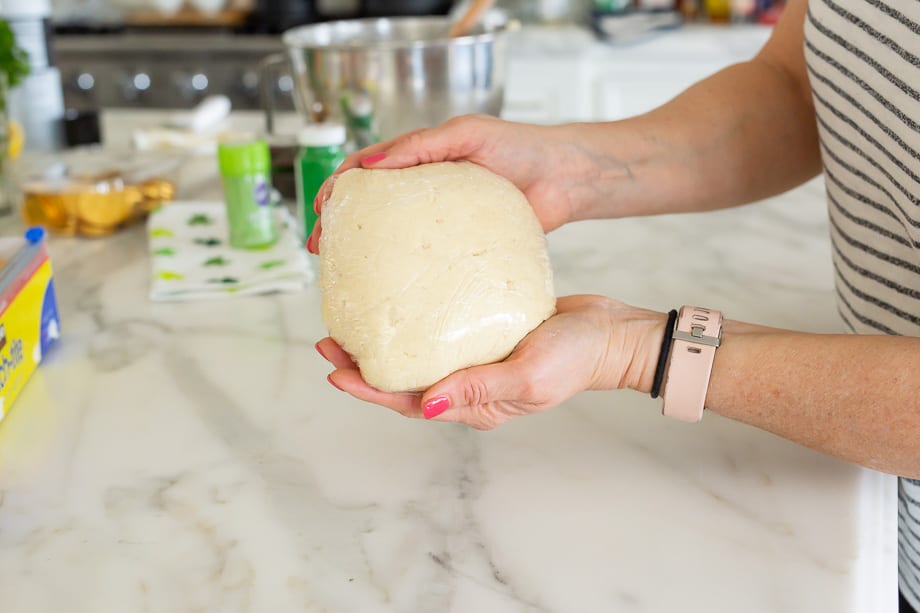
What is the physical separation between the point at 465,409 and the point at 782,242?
2.58ft

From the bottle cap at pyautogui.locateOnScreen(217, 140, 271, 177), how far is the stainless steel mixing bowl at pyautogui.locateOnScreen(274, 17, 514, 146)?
0.68 feet

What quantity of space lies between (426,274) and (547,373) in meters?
0.14

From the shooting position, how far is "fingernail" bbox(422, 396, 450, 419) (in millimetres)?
714

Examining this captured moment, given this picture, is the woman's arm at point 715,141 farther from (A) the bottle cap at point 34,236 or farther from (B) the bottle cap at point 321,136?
(A) the bottle cap at point 34,236

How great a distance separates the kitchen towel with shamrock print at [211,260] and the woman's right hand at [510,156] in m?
0.30

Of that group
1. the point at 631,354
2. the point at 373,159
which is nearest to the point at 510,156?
the point at 373,159

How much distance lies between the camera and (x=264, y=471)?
31.3 inches

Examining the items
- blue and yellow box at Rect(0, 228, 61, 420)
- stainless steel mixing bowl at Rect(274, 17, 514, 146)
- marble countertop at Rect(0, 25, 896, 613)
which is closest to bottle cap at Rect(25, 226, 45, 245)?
blue and yellow box at Rect(0, 228, 61, 420)

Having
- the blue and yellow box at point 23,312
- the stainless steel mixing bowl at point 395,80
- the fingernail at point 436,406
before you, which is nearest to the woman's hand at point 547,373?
the fingernail at point 436,406

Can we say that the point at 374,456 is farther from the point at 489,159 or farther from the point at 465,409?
the point at 489,159

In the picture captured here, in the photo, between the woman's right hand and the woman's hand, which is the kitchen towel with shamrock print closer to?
the woman's right hand

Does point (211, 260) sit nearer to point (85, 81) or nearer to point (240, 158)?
point (240, 158)

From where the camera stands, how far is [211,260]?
1249mm

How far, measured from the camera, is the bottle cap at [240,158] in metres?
1.24
